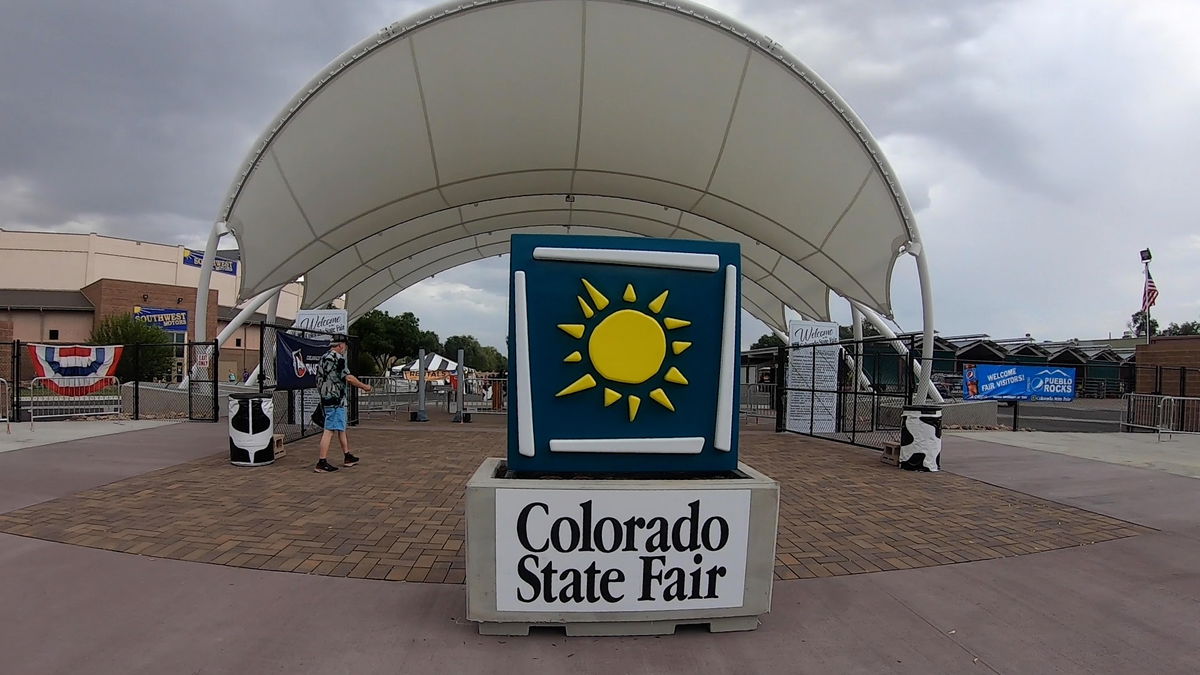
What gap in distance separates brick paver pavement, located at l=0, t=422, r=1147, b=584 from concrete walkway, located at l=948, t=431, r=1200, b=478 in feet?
12.5

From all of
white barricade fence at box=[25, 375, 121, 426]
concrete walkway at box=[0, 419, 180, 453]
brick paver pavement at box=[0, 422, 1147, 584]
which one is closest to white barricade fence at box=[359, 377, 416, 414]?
concrete walkway at box=[0, 419, 180, 453]

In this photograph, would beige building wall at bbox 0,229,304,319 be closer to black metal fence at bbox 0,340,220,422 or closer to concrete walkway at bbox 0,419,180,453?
black metal fence at bbox 0,340,220,422

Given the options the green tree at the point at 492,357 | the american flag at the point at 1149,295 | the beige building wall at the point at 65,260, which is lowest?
the green tree at the point at 492,357

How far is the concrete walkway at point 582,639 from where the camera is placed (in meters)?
2.96

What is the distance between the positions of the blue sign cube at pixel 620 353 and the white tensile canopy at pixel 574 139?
9111mm

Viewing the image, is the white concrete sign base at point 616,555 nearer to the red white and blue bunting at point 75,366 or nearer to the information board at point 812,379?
the information board at point 812,379

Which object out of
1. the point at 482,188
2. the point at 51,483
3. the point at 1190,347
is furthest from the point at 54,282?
the point at 1190,347

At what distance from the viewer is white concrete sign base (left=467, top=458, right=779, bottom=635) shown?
3.20 meters

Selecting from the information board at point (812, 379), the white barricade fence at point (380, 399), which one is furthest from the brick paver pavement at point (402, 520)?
the white barricade fence at point (380, 399)

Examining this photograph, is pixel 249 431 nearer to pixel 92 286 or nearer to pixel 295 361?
pixel 295 361

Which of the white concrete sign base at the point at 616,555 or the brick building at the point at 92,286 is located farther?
the brick building at the point at 92,286

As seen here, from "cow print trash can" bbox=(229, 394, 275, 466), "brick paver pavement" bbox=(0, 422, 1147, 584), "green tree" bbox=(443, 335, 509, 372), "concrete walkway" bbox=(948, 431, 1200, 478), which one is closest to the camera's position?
"brick paver pavement" bbox=(0, 422, 1147, 584)

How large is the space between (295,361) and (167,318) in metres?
46.7

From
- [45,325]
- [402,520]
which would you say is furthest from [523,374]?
[45,325]
